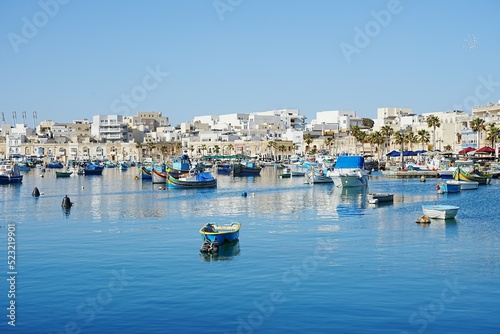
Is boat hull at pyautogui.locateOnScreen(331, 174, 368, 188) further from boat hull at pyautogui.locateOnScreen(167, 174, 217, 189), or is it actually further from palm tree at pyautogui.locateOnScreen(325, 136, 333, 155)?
palm tree at pyautogui.locateOnScreen(325, 136, 333, 155)

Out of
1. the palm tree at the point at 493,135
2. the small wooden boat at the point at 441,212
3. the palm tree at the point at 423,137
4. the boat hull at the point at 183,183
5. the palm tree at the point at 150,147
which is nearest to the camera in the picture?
the small wooden boat at the point at 441,212

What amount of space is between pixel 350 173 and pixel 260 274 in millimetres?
49251

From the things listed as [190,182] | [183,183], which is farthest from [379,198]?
[183,183]

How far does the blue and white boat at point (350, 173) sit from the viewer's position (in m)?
74.9

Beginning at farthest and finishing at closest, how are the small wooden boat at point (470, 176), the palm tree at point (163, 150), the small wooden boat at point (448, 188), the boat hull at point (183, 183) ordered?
the palm tree at point (163, 150) < the boat hull at point (183, 183) < the small wooden boat at point (470, 176) < the small wooden boat at point (448, 188)

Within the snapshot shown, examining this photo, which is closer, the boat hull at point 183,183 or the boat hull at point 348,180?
the boat hull at point 348,180

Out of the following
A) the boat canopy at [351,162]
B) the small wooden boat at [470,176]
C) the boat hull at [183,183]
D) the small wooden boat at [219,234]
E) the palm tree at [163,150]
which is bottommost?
the small wooden boat at [219,234]

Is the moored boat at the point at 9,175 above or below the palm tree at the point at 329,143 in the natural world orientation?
below

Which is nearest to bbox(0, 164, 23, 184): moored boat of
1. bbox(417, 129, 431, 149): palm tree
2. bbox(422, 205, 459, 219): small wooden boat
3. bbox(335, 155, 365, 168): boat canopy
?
bbox(335, 155, 365, 168): boat canopy

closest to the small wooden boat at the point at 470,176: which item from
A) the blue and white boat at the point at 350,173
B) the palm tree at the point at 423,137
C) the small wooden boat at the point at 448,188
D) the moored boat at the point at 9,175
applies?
the small wooden boat at the point at 448,188

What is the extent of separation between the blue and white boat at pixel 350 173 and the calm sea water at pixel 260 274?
24318 mm

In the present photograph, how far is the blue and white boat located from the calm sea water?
24.3 meters

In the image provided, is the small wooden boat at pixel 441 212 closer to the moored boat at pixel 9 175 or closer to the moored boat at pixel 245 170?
Answer: the moored boat at pixel 9 175

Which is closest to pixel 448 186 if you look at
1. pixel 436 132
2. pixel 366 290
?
pixel 366 290
